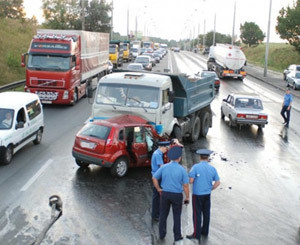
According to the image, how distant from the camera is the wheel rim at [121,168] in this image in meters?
11.4

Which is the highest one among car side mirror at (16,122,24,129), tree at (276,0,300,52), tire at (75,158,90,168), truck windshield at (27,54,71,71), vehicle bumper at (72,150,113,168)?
tree at (276,0,300,52)

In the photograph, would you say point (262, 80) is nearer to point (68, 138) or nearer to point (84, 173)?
point (68, 138)

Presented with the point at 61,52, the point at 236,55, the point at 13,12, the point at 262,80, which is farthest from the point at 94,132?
the point at 13,12

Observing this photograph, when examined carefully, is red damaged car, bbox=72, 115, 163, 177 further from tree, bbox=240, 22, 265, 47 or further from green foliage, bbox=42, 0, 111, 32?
tree, bbox=240, 22, 265, 47

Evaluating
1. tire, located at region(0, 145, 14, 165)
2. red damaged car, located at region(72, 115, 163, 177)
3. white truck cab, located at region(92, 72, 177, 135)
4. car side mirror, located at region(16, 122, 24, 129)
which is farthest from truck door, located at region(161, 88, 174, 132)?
tire, located at region(0, 145, 14, 165)

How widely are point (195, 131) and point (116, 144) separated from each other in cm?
587

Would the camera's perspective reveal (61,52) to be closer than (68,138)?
No

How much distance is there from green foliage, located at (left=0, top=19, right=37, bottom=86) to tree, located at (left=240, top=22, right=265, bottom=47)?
69.1 meters

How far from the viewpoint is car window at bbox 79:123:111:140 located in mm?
11359

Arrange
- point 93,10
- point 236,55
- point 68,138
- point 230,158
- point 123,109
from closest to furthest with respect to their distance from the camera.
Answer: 1. point 123,109
2. point 230,158
3. point 68,138
4. point 236,55
5. point 93,10

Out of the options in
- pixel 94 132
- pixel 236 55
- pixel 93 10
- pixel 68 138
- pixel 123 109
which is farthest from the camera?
pixel 93 10

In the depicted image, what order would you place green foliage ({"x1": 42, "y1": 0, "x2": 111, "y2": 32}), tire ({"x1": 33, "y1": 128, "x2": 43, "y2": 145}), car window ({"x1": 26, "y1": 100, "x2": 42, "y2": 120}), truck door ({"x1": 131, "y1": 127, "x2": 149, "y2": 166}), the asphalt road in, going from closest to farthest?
the asphalt road
truck door ({"x1": 131, "y1": 127, "x2": 149, "y2": 166})
car window ({"x1": 26, "y1": 100, "x2": 42, "y2": 120})
tire ({"x1": 33, "y1": 128, "x2": 43, "y2": 145})
green foliage ({"x1": 42, "y1": 0, "x2": 111, "y2": 32})

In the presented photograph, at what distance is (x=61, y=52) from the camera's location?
22078mm

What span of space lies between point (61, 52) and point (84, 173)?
1178 centimetres
